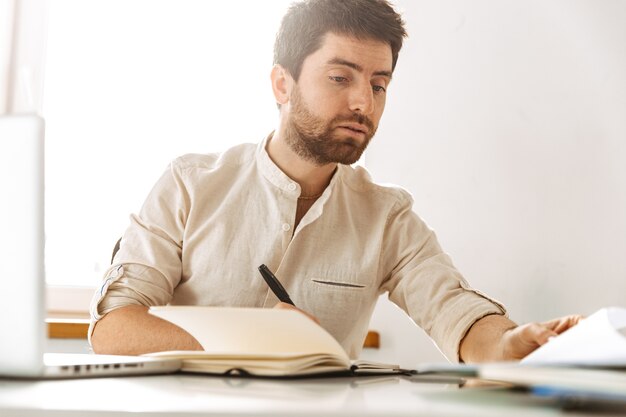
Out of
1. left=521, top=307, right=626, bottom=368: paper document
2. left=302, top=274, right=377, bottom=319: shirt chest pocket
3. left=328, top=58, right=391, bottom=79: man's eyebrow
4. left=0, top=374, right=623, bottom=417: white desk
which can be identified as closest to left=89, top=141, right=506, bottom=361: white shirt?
left=302, top=274, right=377, bottom=319: shirt chest pocket

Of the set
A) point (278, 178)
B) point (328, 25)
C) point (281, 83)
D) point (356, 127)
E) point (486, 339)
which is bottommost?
point (486, 339)

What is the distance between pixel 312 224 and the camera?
1594 millimetres

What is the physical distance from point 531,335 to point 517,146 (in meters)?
1.11

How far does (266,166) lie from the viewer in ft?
5.39

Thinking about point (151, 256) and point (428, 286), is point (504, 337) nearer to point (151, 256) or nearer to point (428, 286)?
point (428, 286)

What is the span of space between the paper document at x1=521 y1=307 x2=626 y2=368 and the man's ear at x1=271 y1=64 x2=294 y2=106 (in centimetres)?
121

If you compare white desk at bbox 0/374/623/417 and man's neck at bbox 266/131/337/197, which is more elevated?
man's neck at bbox 266/131/337/197

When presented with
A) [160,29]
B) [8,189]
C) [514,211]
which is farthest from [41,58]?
[8,189]

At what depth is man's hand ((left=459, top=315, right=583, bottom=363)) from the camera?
99 cm

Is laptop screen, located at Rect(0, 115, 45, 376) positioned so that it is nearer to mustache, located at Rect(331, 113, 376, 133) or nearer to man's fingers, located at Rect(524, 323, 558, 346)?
man's fingers, located at Rect(524, 323, 558, 346)

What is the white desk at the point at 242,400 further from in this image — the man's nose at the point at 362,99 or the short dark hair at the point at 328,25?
the short dark hair at the point at 328,25

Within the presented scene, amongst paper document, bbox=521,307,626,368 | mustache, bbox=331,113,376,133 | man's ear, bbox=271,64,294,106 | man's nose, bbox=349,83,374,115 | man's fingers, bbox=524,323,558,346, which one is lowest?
man's fingers, bbox=524,323,558,346

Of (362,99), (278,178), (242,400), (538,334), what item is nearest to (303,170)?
(278,178)

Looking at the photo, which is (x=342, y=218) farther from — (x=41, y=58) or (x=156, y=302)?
(x=41, y=58)
